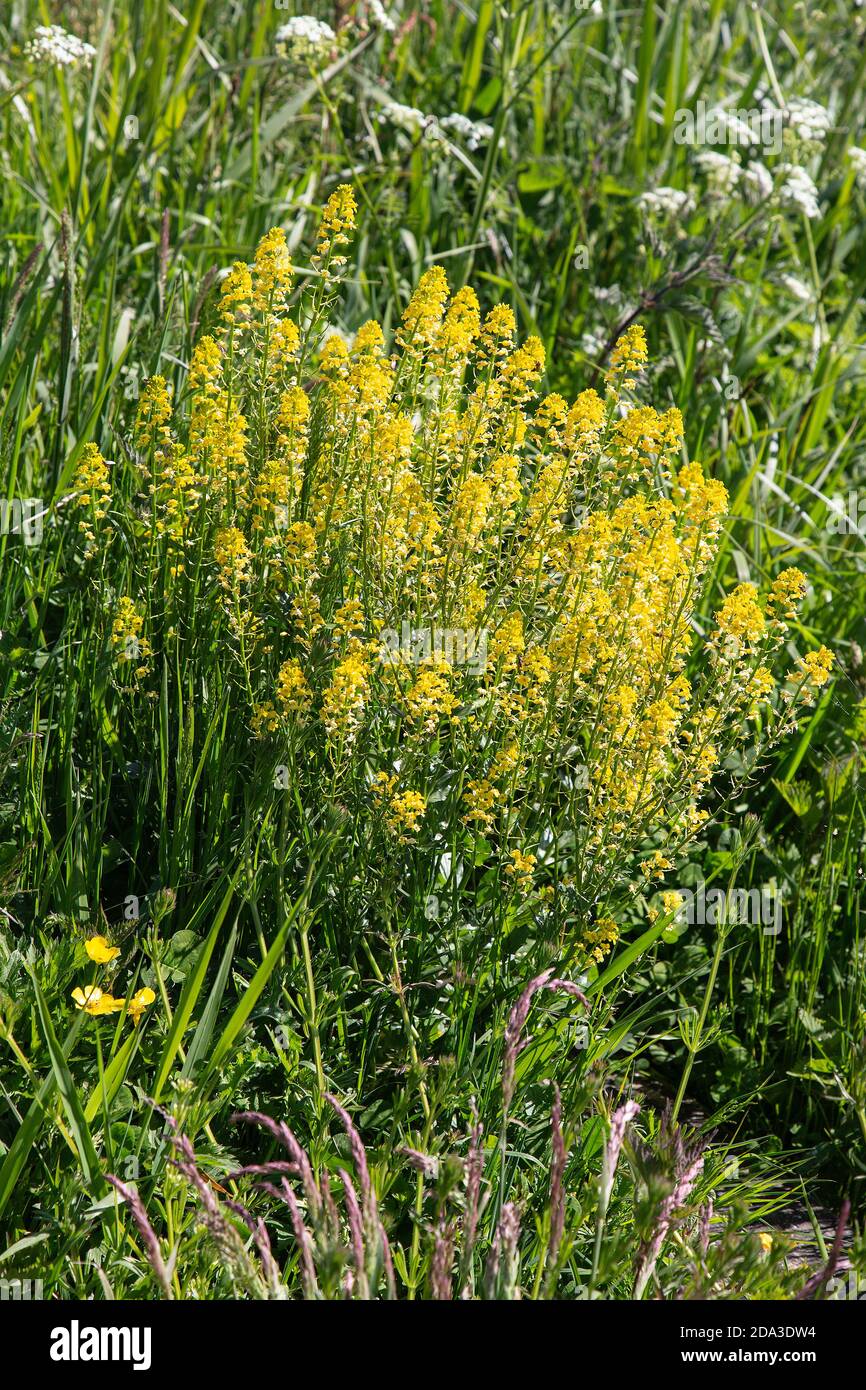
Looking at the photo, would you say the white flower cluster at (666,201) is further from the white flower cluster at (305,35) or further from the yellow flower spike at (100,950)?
the yellow flower spike at (100,950)

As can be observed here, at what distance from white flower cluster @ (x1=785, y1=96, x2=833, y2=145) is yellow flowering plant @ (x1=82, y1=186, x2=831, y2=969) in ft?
8.62

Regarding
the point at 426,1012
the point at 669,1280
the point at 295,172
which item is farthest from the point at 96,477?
the point at 295,172

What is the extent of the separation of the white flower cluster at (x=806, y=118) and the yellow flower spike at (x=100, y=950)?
150 inches

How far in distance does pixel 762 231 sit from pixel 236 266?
3.30 metres

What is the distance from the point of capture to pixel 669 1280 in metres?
2.02

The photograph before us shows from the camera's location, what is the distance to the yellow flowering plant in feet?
7.68

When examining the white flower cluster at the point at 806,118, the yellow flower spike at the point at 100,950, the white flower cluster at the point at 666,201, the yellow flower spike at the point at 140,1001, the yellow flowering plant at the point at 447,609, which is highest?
the white flower cluster at the point at 806,118

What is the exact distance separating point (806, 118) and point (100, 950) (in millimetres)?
3917

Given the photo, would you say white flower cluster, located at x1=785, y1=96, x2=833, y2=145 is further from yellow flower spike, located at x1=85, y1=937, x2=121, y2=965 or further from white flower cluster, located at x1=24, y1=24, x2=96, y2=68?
yellow flower spike, located at x1=85, y1=937, x2=121, y2=965

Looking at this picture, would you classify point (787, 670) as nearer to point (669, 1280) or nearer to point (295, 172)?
point (669, 1280)

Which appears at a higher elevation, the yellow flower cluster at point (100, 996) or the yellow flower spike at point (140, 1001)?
the yellow flower cluster at point (100, 996)

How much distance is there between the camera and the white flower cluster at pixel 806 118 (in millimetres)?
4582

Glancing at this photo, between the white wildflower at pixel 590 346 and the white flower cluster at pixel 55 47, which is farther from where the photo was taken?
the white wildflower at pixel 590 346

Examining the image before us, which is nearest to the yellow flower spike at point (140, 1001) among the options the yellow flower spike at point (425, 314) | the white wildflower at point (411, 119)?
the yellow flower spike at point (425, 314)
